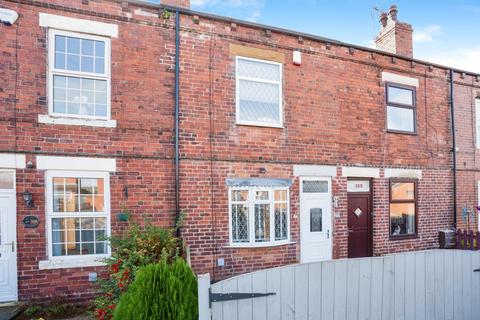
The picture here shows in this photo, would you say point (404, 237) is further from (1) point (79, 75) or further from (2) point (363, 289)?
(1) point (79, 75)

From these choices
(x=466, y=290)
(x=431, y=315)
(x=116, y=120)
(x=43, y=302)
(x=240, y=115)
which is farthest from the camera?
(x=240, y=115)

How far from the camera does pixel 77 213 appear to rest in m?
5.88

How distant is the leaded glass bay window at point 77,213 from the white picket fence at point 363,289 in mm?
3843

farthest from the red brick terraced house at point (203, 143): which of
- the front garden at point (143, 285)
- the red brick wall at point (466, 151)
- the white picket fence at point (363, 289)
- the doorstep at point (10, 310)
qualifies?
the white picket fence at point (363, 289)

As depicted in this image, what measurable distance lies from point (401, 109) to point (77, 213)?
9.36 metres

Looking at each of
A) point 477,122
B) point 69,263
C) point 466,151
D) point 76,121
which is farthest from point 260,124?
point 477,122

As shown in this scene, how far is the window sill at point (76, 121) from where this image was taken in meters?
5.72

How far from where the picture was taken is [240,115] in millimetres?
7195

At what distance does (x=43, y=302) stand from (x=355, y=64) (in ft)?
30.9

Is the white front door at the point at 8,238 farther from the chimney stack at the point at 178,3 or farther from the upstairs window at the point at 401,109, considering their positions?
the upstairs window at the point at 401,109

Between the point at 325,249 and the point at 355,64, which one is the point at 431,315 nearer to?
the point at 325,249

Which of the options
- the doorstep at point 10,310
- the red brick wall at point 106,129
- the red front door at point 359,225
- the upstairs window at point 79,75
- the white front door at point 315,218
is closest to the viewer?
the doorstep at point 10,310

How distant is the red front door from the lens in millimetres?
8242

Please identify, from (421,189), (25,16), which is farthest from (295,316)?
(421,189)
